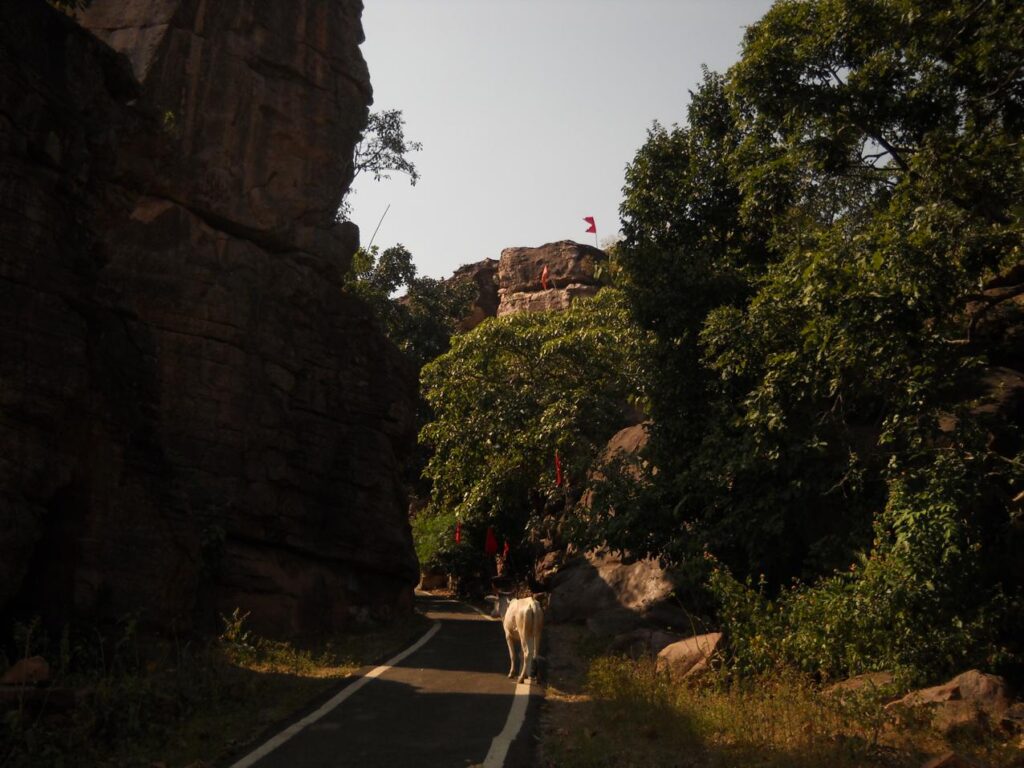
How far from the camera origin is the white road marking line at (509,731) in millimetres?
8409

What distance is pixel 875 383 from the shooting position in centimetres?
1234

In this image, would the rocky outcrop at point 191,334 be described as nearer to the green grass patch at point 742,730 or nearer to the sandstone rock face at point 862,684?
the green grass patch at point 742,730

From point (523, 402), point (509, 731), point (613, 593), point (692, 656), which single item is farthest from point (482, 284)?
point (509, 731)

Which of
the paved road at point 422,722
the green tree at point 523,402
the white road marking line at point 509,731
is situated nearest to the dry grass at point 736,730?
the white road marking line at point 509,731

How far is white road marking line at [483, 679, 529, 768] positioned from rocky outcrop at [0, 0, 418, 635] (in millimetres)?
4949

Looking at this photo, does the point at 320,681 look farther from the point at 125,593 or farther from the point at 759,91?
the point at 759,91

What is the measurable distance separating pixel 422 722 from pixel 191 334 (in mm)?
11236

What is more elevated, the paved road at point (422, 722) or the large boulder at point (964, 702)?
the large boulder at point (964, 702)

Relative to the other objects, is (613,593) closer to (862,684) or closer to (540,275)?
(862,684)

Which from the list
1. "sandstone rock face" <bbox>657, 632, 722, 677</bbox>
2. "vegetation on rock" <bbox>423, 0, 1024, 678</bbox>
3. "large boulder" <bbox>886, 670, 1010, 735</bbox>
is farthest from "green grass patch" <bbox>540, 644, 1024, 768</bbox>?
"vegetation on rock" <bbox>423, 0, 1024, 678</bbox>

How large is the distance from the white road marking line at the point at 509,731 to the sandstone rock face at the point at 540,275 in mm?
39790

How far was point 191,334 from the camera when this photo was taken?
18.9m

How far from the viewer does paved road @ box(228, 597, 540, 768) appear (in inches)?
334

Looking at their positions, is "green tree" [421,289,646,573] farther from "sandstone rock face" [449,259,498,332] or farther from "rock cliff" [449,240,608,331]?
"sandstone rock face" [449,259,498,332]
